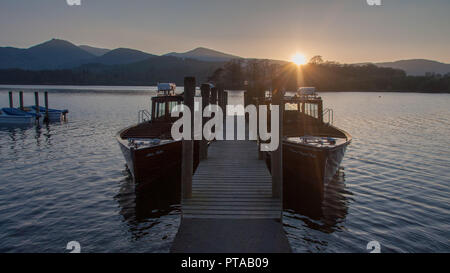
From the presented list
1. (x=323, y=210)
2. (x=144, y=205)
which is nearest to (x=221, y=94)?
(x=144, y=205)

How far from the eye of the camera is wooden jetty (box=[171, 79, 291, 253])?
693 cm

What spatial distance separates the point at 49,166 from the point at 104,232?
10.3 m

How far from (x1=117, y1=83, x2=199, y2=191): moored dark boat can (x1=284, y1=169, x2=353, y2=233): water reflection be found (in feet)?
16.8

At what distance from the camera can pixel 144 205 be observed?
1220 centimetres

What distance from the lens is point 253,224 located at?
780cm

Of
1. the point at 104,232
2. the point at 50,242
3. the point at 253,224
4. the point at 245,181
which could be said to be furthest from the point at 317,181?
the point at 50,242

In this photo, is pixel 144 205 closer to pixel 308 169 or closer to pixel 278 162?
pixel 278 162

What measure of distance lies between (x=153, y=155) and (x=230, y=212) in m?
6.34

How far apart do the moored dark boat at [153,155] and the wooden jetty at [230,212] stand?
276 centimetres

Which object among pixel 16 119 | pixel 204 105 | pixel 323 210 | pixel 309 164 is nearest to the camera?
pixel 323 210

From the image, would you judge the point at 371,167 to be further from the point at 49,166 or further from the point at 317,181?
the point at 49,166
